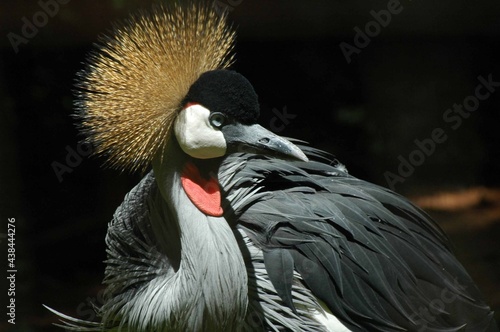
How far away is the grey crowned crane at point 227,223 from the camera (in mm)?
1381

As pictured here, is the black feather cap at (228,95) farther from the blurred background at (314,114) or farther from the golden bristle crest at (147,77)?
the blurred background at (314,114)

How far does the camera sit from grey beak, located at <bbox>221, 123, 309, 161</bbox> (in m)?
1.33

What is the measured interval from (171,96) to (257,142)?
189 millimetres

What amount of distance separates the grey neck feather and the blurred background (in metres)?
0.58

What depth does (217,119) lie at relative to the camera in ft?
4.48

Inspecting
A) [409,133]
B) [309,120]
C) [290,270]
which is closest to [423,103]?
[409,133]

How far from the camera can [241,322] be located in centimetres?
142

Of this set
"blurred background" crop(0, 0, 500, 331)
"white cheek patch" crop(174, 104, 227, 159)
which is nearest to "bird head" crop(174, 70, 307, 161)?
"white cheek patch" crop(174, 104, 227, 159)

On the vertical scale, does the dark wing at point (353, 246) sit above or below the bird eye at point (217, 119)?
below

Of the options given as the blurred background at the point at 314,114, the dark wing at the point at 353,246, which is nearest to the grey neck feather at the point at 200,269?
the dark wing at the point at 353,246

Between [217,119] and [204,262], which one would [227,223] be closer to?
[204,262]

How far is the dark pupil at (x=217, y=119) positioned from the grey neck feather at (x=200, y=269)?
9cm

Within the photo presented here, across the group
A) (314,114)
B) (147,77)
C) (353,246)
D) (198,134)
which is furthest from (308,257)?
(314,114)

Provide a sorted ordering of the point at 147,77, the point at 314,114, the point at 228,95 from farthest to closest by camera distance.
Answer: the point at 314,114 < the point at 147,77 < the point at 228,95
